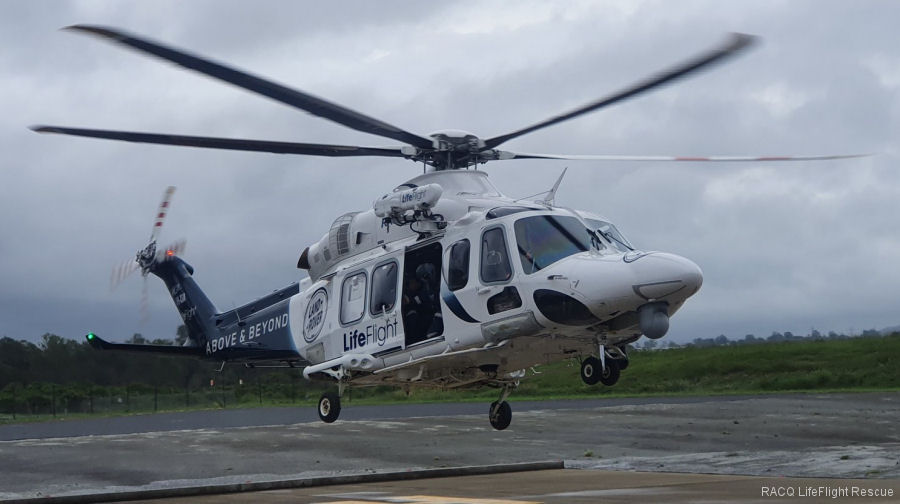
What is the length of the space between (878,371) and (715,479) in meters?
34.9

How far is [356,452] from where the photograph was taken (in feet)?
99.8

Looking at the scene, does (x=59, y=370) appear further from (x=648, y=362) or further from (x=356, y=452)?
(x=648, y=362)

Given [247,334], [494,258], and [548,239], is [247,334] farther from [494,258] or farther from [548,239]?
[548,239]

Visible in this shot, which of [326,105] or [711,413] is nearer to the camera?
[326,105]

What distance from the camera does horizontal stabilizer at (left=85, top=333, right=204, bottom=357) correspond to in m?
21.1

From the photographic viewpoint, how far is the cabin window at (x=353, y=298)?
18.3 metres

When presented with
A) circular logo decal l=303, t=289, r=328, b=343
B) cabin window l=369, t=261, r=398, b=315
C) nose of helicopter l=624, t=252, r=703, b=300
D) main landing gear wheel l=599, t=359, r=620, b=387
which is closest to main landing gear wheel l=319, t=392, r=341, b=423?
circular logo decal l=303, t=289, r=328, b=343

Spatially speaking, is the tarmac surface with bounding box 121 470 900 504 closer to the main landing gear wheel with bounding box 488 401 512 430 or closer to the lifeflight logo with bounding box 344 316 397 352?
the main landing gear wheel with bounding box 488 401 512 430

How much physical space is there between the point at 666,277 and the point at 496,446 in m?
17.9

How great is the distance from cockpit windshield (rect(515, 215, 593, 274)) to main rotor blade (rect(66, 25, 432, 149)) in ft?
8.98

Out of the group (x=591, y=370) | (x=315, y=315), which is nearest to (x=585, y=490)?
(x=591, y=370)

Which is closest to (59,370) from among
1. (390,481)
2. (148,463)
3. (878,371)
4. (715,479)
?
(148,463)

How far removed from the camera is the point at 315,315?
1945 cm

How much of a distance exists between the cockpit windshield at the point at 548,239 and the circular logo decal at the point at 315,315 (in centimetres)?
500
